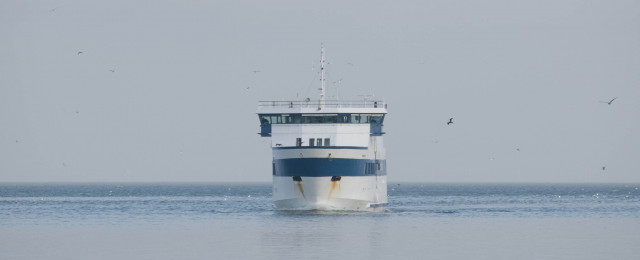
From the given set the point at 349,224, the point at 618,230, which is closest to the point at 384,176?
the point at 349,224

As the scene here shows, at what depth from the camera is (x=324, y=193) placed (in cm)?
8144

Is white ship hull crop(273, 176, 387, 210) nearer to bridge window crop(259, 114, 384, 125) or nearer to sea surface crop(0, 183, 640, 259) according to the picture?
sea surface crop(0, 183, 640, 259)

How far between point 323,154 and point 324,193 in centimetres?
276

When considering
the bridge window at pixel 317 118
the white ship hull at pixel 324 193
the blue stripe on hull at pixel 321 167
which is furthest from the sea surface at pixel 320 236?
the bridge window at pixel 317 118

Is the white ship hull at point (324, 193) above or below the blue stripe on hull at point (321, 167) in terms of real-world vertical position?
below

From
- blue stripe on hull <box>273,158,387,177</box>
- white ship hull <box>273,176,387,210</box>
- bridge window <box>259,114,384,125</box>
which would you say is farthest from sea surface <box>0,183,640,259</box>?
bridge window <box>259,114,384,125</box>

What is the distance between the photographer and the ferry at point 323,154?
81.4 meters

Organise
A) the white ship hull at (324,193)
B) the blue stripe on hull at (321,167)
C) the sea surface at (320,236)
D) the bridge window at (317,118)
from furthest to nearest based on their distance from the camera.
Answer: the bridge window at (317,118)
the white ship hull at (324,193)
the blue stripe on hull at (321,167)
the sea surface at (320,236)

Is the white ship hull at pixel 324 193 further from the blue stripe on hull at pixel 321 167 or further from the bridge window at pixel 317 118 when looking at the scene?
the bridge window at pixel 317 118

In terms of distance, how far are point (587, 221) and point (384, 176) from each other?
1734 centimetres

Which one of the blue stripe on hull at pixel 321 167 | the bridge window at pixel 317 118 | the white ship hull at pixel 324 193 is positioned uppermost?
the bridge window at pixel 317 118

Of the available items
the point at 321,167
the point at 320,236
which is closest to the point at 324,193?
the point at 321,167

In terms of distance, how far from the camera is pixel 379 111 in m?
87.0

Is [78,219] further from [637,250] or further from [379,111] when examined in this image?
[637,250]
